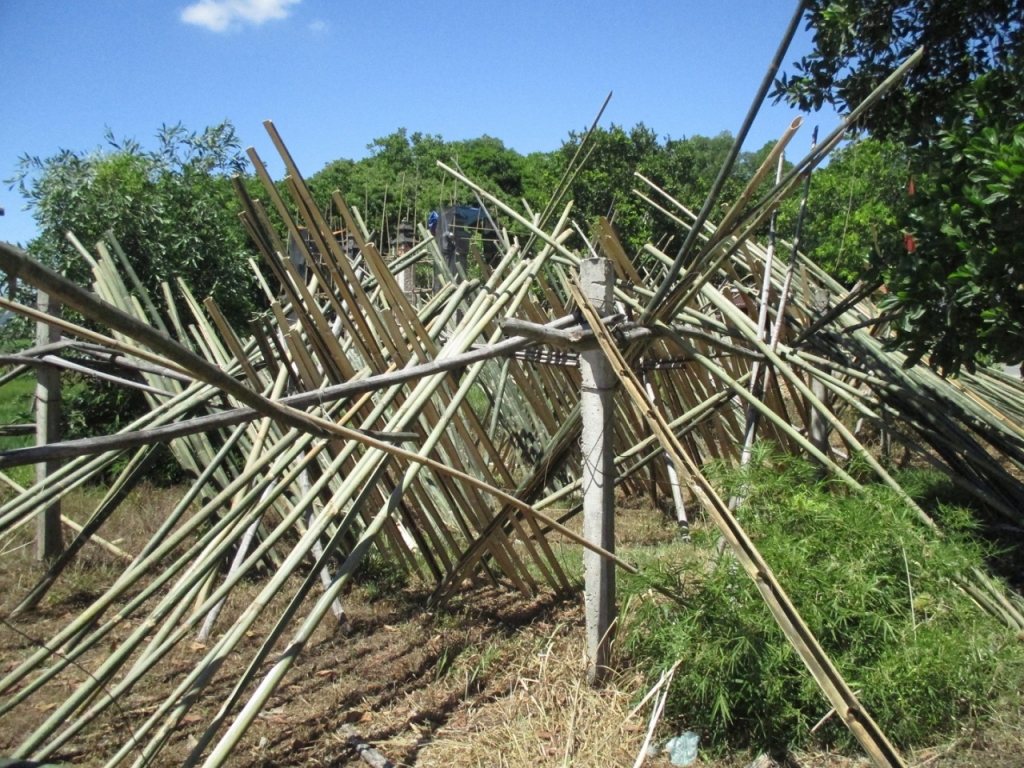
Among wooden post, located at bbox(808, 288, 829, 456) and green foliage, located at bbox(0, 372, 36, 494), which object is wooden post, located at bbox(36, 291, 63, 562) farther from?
wooden post, located at bbox(808, 288, 829, 456)

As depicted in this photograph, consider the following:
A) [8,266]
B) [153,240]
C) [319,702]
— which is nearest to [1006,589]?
[319,702]

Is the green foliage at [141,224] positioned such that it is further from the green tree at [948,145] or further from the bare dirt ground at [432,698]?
the green tree at [948,145]

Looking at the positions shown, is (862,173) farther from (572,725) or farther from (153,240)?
(572,725)

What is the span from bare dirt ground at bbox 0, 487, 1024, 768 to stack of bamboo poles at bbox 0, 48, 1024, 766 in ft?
0.32

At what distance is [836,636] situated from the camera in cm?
245

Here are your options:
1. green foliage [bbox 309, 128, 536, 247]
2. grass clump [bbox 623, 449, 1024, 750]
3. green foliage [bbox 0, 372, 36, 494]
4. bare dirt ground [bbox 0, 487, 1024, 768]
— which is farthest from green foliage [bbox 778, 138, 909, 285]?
green foliage [bbox 0, 372, 36, 494]

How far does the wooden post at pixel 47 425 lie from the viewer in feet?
13.4

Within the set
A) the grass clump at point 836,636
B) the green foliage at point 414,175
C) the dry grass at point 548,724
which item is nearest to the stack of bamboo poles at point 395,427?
the grass clump at point 836,636

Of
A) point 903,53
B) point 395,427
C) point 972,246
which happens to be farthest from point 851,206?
point 395,427

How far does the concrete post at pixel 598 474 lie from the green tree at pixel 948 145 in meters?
1.27

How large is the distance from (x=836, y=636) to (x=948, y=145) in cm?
185

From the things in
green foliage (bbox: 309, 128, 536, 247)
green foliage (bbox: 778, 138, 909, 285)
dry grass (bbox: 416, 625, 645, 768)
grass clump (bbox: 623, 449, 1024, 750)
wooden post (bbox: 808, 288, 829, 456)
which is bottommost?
dry grass (bbox: 416, 625, 645, 768)

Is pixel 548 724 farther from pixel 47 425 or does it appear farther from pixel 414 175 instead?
pixel 414 175

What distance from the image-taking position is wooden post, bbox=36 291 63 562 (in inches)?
161
